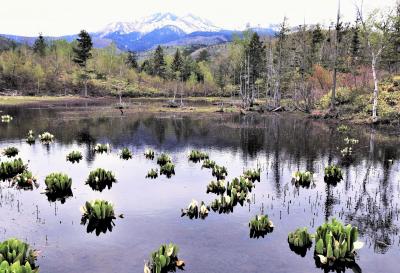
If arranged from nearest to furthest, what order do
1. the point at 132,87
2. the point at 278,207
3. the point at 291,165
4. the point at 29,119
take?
the point at 278,207
the point at 291,165
the point at 29,119
the point at 132,87

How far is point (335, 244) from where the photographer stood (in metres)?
14.9

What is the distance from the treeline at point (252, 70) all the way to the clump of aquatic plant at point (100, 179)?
135 ft

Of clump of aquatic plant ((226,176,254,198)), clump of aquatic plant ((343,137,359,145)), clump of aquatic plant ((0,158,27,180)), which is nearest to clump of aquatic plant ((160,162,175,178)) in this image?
clump of aquatic plant ((226,176,254,198))

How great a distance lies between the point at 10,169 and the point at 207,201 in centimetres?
1466

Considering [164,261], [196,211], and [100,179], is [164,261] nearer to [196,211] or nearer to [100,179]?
[196,211]

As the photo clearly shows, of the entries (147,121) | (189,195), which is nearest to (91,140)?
(147,121)

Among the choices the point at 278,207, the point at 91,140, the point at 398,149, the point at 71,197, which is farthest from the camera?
the point at 91,140

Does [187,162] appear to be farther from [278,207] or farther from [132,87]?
[132,87]

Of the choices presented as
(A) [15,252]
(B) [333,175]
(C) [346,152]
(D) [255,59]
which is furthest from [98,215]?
(D) [255,59]

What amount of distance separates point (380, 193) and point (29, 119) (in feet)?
177

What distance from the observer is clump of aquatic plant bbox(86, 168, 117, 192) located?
83.6 ft

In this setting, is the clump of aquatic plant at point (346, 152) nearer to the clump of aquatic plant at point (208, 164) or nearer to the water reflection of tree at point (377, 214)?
the water reflection of tree at point (377, 214)

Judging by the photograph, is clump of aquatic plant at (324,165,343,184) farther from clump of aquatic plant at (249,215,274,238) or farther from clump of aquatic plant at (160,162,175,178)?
clump of aquatic plant at (160,162,175,178)

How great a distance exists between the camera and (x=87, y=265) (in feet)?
47.8
